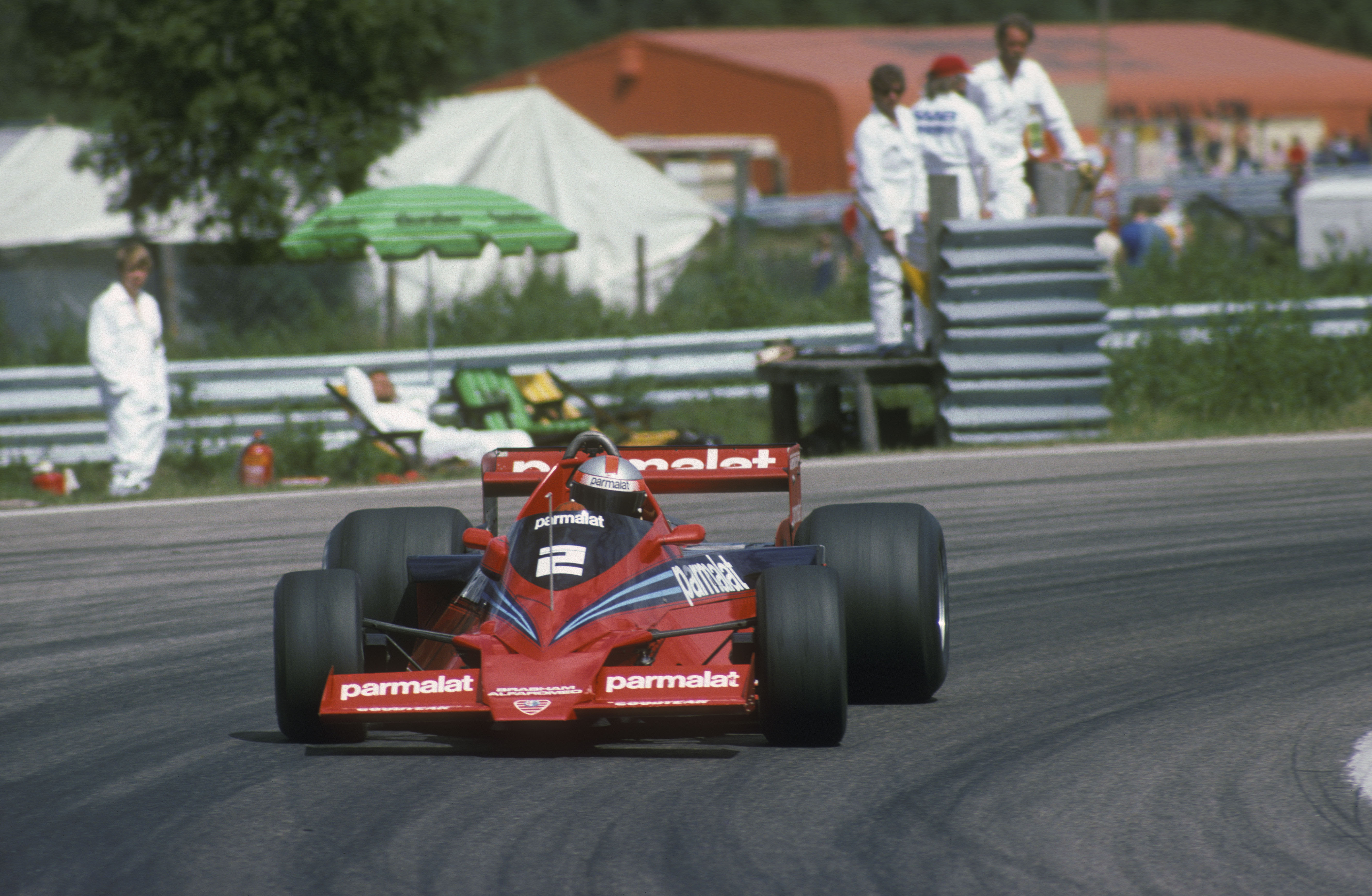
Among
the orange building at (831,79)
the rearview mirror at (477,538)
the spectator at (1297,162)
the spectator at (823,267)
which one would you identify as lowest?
the rearview mirror at (477,538)

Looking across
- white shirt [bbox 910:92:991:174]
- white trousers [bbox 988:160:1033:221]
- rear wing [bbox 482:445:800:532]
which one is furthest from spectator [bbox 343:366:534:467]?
rear wing [bbox 482:445:800:532]

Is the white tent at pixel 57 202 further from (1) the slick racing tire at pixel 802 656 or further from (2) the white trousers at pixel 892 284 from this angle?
(1) the slick racing tire at pixel 802 656

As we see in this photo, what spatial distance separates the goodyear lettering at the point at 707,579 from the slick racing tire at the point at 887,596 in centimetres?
27

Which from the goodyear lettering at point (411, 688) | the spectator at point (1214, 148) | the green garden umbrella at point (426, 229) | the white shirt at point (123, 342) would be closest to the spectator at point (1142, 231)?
the green garden umbrella at point (426, 229)

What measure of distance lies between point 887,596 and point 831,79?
41.4 metres

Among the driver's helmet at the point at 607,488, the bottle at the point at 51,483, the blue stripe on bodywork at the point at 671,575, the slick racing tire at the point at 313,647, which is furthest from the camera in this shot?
the bottle at the point at 51,483

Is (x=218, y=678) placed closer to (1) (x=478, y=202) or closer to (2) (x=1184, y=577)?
(2) (x=1184, y=577)

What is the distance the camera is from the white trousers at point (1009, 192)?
12961 millimetres

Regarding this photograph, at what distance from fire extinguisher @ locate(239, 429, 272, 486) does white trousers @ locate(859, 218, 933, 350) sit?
4413 mm

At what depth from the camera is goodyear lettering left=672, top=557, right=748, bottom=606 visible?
5.56 m

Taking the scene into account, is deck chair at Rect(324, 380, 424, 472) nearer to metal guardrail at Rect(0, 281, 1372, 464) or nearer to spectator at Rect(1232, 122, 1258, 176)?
metal guardrail at Rect(0, 281, 1372, 464)

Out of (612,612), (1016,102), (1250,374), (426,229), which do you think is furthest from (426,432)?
(612,612)

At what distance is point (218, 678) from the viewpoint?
6.46 meters

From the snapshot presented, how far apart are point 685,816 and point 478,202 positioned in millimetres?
11140
